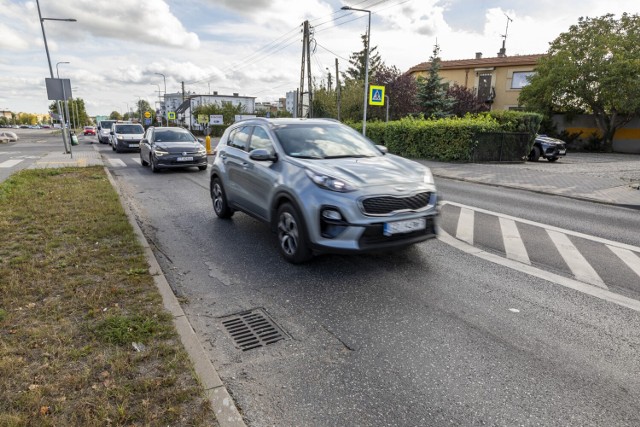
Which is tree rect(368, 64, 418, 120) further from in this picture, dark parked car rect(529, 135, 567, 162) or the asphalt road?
the asphalt road

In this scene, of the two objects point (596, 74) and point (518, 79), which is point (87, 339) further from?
point (518, 79)

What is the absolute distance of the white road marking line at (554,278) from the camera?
3922 millimetres

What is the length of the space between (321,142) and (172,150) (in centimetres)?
965

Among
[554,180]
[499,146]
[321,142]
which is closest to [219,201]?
[321,142]

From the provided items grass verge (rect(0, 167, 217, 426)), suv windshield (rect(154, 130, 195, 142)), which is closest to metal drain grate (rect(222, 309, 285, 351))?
grass verge (rect(0, 167, 217, 426))

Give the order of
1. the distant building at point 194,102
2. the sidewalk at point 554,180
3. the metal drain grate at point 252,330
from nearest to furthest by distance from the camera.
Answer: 1. the metal drain grate at point 252,330
2. the sidewalk at point 554,180
3. the distant building at point 194,102

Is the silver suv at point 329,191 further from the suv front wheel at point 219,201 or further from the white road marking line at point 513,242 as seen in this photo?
the white road marking line at point 513,242

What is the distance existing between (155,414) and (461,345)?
2234 millimetres

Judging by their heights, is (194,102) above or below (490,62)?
below

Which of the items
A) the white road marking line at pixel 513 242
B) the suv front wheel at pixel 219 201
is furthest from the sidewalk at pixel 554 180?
the suv front wheel at pixel 219 201

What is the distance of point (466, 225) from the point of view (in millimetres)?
6848

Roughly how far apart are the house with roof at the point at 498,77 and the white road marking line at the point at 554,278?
33384 mm

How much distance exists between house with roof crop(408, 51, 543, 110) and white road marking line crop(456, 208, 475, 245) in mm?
30862

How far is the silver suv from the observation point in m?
4.20
